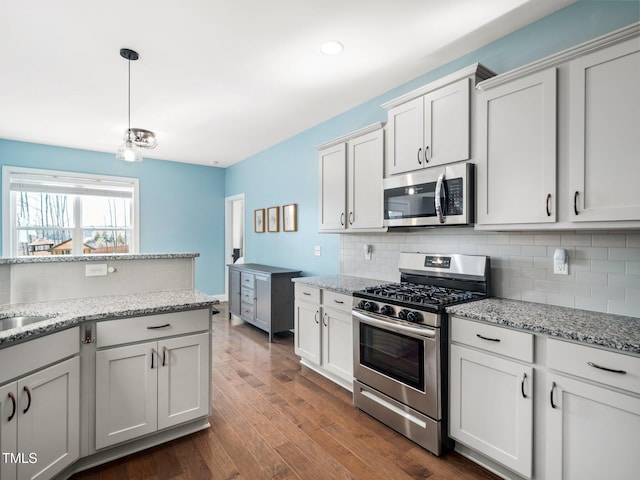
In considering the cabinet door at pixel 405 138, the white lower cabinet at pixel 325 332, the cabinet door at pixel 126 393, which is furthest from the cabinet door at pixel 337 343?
the cabinet door at pixel 126 393

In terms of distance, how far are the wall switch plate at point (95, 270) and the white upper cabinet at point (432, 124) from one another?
2266 millimetres

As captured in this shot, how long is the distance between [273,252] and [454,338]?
11.7ft

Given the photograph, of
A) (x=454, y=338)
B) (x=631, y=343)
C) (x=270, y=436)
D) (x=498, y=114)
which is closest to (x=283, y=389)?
(x=270, y=436)

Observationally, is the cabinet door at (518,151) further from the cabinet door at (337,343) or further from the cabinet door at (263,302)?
the cabinet door at (263,302)

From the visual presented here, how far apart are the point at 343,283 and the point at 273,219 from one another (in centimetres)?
237

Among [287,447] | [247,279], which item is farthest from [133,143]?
[287,447]

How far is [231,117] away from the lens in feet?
12.9

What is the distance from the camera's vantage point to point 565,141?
179cm

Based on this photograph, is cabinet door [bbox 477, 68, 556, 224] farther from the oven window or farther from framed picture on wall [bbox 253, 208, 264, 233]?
framed picture on wall [bbox 253, 208, 264, 233]

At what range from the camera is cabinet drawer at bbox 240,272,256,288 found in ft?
15.2

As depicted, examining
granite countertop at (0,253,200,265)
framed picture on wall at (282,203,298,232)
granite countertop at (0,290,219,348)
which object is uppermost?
framed picture on wall at (282,203,298,232)

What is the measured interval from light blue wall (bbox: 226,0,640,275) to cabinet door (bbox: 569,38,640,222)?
478 millimetres

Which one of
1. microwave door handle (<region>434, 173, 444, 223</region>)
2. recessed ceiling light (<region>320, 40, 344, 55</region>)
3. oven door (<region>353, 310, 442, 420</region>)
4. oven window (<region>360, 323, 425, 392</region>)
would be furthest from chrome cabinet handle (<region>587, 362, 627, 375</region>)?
recessed ceiling light (<region>320, 40, 344, 55</region>)

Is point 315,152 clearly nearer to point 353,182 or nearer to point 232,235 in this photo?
point 353,182
